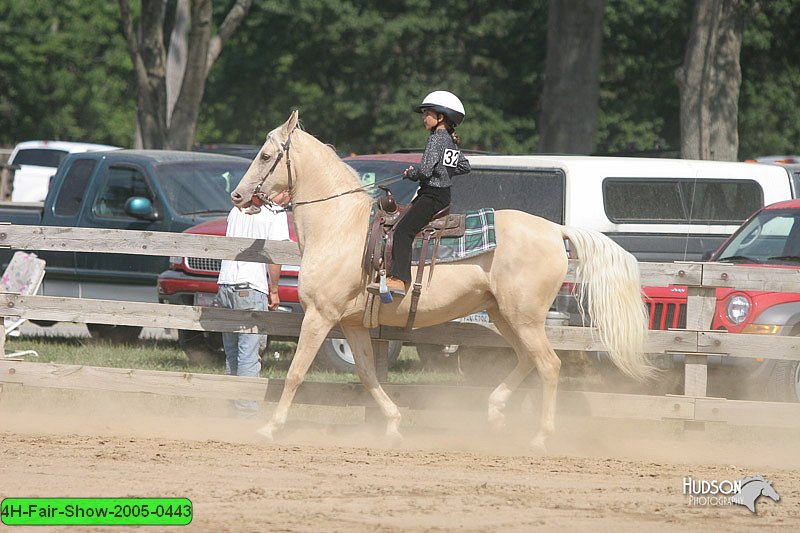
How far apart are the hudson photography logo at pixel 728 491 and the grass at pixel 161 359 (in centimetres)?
446

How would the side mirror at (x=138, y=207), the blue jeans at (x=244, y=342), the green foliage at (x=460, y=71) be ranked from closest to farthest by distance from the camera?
the blue jeans at (x=244, y=342)
the side mirror at (x=138, y=207)
the green foliage at (x=460, y=71)

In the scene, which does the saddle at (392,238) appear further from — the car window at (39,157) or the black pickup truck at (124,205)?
the car window at (39,157)

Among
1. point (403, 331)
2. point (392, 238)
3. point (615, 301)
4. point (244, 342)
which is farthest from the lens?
point (244, 342)

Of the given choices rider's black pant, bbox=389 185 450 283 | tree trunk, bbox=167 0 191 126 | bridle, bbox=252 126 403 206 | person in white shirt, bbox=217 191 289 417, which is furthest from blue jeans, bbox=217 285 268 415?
tree trunk, bbox=167 0 191 126

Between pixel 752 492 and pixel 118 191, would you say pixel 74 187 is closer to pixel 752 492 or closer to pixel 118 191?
pixel 118 191

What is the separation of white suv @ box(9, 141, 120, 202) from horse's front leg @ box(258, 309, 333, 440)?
59.8ft

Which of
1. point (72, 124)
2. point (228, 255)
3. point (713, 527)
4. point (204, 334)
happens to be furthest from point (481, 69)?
point (713, 527)

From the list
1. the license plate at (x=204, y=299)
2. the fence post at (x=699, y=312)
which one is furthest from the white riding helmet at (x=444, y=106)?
the license plate at (x=204, y=299)

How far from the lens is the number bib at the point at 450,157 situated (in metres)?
8.61

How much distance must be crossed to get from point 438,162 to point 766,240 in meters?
4.27

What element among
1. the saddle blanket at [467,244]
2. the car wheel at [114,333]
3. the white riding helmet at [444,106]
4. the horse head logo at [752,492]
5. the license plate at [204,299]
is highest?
the white riding helmet at [444,106]

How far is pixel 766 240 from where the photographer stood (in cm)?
1123

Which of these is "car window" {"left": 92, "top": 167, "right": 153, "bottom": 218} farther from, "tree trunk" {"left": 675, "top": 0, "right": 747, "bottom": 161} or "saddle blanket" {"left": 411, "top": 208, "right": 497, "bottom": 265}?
"tree trunk" {"left": 675, "top": 0, "right": 747, "bottom": 161}

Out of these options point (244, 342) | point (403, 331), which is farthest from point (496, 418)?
point (244, 342)
